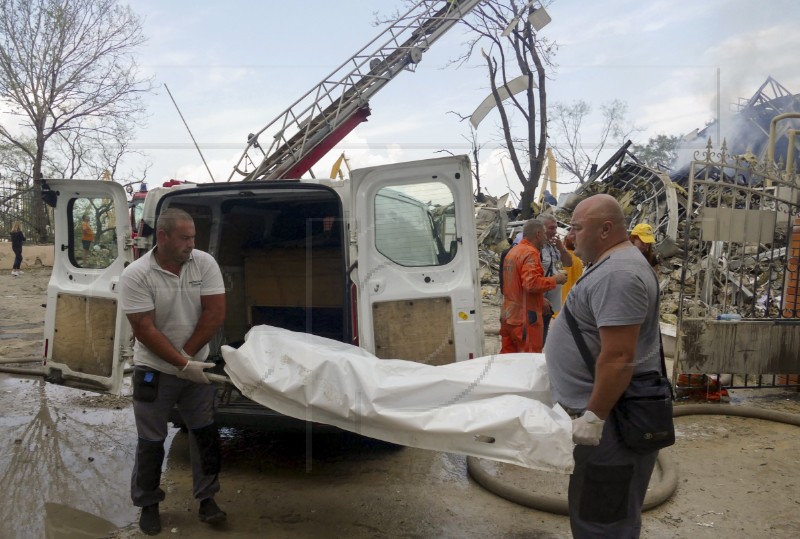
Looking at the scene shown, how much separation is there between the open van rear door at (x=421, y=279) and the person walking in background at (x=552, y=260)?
6.69 feet

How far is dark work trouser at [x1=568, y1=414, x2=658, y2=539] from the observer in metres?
2.30

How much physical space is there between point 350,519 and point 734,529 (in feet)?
7.45

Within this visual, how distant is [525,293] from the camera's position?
17.5 feet

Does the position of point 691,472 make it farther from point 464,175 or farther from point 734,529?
point 464,175

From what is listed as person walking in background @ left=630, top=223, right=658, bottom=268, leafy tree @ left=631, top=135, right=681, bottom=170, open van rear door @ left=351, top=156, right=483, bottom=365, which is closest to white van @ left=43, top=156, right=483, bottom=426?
open van rear door @ left=351, top=156, right=483, bottom=365

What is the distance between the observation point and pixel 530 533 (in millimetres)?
3404

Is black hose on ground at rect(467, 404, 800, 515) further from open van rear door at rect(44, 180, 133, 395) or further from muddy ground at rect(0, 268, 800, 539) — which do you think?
open van rear door at rect(44, 180, 133, 395)

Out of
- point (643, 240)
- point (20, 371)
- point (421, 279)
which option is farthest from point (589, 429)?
point (20, 371)

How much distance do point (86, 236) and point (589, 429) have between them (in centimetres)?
409

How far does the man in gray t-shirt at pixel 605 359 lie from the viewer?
2182 millimetres

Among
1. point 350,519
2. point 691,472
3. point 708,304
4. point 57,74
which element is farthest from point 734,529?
point 57,74

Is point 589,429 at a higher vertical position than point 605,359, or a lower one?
lower

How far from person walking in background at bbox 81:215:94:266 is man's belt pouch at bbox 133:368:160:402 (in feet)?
5.77

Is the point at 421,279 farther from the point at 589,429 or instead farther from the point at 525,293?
the point at 589,429
